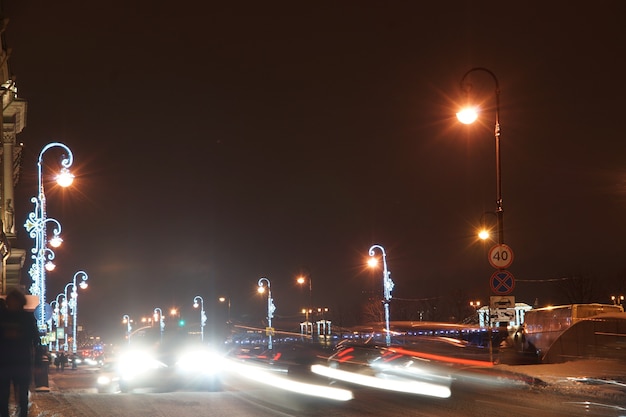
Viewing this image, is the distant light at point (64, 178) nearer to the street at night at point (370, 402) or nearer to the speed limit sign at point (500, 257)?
the street at night at point (370, 402)

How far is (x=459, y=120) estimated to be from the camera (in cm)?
2484

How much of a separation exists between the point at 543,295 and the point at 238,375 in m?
107

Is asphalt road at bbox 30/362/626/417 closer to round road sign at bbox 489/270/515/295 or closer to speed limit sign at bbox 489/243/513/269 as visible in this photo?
round road sign at bbox 489/270/515/295

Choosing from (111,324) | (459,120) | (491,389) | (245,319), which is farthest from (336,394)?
(245,319)

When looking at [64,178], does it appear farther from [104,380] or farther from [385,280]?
[385,280]

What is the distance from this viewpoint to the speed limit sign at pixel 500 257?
2311 centimetres

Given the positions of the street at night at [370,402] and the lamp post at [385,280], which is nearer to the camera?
the street at night at [370,402]

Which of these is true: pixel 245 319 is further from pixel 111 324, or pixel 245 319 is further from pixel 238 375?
pixel 238 375

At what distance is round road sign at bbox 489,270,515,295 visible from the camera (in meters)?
23.3

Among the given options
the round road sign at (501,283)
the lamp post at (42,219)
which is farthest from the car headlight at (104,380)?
the round road sign at (501,283)

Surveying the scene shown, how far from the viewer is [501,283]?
23.3 metres

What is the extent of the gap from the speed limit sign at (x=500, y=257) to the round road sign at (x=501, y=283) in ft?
0.78

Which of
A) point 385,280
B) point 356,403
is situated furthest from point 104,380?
point 385,280

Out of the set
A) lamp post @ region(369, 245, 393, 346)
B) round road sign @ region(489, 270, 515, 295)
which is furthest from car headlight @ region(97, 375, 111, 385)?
lamp post @ region(369, 245, 393, 346)
